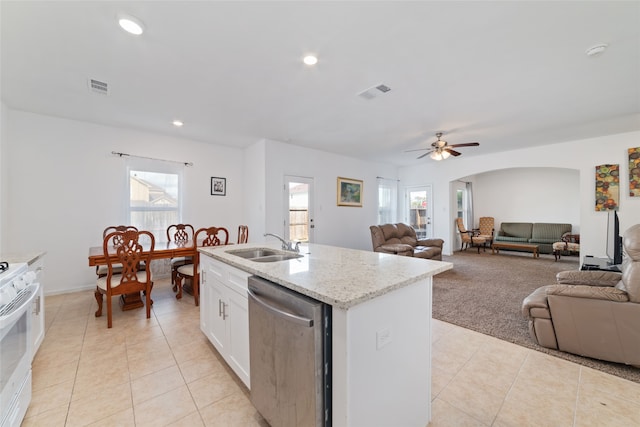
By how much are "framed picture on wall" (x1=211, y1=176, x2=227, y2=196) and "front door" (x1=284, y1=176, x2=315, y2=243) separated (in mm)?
1347

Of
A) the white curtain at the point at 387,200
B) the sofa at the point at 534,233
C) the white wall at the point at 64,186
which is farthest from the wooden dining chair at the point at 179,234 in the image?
the sofa at the point at 534,233

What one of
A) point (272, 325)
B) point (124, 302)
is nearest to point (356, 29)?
point (272, 325)

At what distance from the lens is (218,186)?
17.4 ft

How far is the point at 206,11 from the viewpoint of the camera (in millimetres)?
1798

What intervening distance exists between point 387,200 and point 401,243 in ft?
7.63

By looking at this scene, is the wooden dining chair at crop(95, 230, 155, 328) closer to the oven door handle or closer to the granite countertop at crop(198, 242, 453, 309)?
the oven door handle

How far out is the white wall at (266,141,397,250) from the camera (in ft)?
16.5

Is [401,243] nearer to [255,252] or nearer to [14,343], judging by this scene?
[255,252]

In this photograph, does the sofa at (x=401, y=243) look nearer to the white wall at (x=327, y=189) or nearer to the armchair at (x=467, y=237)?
the white wall at (x=327, y=189)

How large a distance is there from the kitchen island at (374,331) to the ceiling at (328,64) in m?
1.82

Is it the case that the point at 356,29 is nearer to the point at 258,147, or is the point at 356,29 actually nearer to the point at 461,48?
the point at 461,48

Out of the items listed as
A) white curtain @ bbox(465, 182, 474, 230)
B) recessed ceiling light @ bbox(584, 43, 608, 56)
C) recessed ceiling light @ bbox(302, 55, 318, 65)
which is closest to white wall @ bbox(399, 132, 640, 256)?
white curtain @ bbox(465, 182, 474, 230)

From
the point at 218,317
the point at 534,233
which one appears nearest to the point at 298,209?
the point at 218,317

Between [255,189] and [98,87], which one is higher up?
[98,87]
